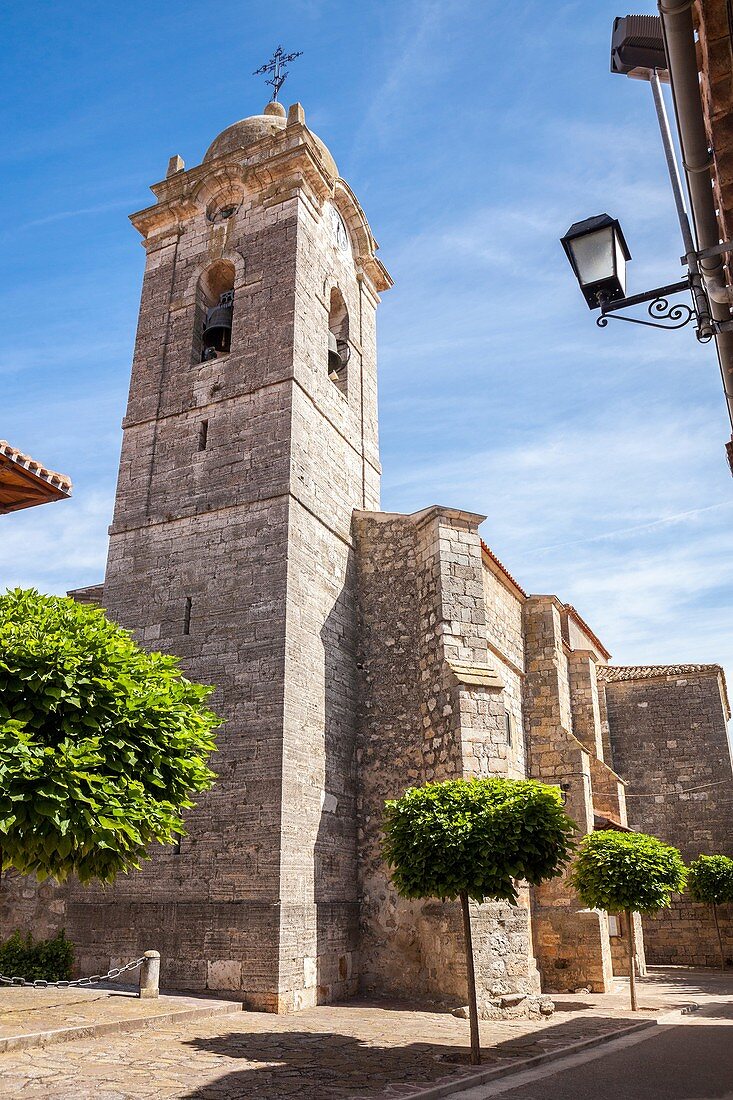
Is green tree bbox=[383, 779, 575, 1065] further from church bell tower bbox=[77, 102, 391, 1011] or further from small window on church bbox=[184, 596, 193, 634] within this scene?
small window on church bbox=[184, 596, 193, 634]

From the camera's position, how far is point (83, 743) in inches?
281

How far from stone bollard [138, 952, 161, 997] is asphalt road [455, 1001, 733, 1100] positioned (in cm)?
522

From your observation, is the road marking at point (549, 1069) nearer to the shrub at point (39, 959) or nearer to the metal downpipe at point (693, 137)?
the metal downpipe at point (693, 137)

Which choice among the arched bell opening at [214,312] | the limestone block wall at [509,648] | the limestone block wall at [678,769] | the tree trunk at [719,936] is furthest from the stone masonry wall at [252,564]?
the tree trunk at [719,936]

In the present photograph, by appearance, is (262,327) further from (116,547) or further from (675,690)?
(675,690)

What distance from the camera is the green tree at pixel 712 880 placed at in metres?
21.1

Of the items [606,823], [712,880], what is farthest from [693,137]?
[712,880]

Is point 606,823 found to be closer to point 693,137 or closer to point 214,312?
point 214,312

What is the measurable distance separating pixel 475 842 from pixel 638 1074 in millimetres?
2578

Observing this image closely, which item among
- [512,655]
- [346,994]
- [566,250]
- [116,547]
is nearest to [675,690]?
[512,655]

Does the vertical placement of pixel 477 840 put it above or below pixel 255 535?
below

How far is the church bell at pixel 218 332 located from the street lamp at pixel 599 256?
12277 mm

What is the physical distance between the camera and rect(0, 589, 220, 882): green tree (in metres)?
6.77

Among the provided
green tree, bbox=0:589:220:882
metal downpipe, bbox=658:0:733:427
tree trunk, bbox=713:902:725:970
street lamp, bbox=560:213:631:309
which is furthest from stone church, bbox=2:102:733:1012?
metal downpipe, bbox=658:0:733:427
